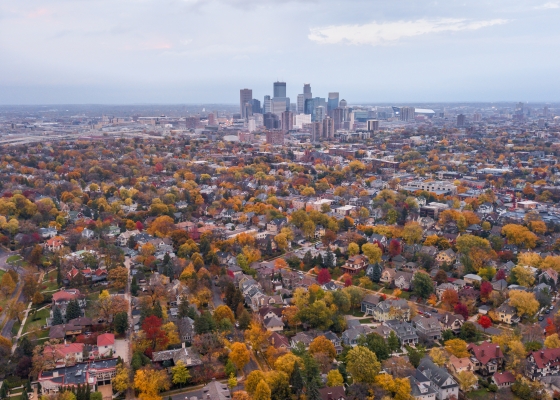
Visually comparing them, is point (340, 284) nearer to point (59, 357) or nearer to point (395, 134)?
point (59, 357)

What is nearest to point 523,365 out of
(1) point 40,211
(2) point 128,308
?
(2) point 128,308

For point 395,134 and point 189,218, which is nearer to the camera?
point 189,218

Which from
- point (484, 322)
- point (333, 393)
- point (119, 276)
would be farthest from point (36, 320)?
point (484, 322)

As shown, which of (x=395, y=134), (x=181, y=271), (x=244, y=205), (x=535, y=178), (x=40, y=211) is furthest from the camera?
(x=395, y=134)

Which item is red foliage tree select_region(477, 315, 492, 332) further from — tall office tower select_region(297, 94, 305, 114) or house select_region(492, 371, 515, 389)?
tall office tower select_region(297, 94, 305, 114)

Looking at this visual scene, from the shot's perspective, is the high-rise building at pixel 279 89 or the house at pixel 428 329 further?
the high-rise building at pixel 279 89

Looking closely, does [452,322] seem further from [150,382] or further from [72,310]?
[72,310]

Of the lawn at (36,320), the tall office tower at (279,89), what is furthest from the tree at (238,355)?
the tall office tower at (279,89)

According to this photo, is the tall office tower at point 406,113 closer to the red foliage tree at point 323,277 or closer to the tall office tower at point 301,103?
the tall office tower at point 301,103
